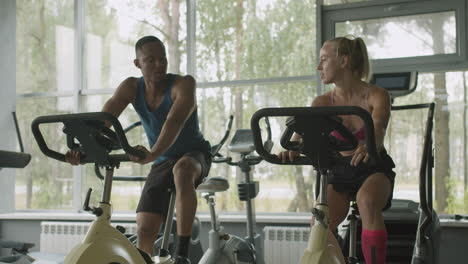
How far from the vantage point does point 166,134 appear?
229 centimetres

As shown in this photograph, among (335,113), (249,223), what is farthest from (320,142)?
(249,223)

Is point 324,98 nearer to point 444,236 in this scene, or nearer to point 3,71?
point 444,236

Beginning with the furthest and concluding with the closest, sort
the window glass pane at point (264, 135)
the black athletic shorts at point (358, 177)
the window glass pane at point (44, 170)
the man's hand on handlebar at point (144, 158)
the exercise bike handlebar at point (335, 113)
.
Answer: the window glass pane at point (44, 170), the window glass pane at point (264, 135), the black athletic shorts at point (358, 177), the man's hand on handlebar at point (144, 158), the exercise bike handlebar at point (335, 113)

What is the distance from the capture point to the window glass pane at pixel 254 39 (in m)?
4.34

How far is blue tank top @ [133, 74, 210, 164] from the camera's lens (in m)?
2.62

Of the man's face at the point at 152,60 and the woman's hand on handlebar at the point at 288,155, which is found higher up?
the man's face at the point at 152,60

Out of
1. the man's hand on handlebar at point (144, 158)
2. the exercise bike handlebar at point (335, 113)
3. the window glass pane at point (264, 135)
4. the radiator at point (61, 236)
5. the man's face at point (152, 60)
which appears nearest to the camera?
the exercise bike handlebar at point (335, 113)

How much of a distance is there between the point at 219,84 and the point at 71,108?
58.8 inches

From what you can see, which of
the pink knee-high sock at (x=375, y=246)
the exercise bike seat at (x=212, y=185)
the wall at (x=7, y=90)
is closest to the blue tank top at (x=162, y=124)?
the exercise bike seat at (x=212, y=185)

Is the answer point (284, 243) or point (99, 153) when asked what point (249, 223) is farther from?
point (99, 153)

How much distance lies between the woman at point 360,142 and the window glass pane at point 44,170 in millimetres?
3271

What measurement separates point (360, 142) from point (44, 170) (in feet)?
12.0

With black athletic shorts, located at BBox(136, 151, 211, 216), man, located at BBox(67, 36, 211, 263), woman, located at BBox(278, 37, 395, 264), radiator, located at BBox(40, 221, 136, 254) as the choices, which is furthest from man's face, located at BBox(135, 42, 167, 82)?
radiator, located at BBox(40, 221, 136, 254)

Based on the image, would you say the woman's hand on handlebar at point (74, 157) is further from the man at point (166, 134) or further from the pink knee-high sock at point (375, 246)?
the pink knee-high sock at point (375, 246)
